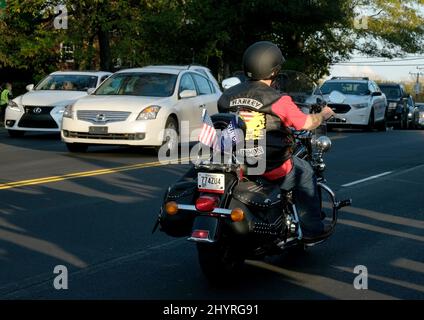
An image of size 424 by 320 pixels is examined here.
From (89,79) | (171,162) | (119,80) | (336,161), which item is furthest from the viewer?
(89,79)

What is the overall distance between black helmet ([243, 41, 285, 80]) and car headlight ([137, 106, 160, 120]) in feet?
32.0

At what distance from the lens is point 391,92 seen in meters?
38.0

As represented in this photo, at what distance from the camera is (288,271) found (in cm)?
711

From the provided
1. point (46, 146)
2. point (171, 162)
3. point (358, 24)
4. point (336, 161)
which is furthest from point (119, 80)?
point (358, 24)

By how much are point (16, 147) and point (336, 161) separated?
Answer: 21.9ft

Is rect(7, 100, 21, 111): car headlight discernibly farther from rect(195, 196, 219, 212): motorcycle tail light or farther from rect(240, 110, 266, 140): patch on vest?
rect(195, 196, 219, 212): motorcycle tail light

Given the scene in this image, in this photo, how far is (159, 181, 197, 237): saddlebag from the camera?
6266 millimetres

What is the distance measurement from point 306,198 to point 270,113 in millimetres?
836

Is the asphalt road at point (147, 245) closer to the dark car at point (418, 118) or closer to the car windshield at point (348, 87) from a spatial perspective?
the car windshield at point (348, 87)

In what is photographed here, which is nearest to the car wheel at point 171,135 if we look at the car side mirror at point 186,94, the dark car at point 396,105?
the car side mirror at point 186,94

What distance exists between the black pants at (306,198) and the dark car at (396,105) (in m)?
27.5

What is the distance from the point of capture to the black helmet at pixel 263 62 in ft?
22.0

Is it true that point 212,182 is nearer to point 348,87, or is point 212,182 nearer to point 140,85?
point 140,85
